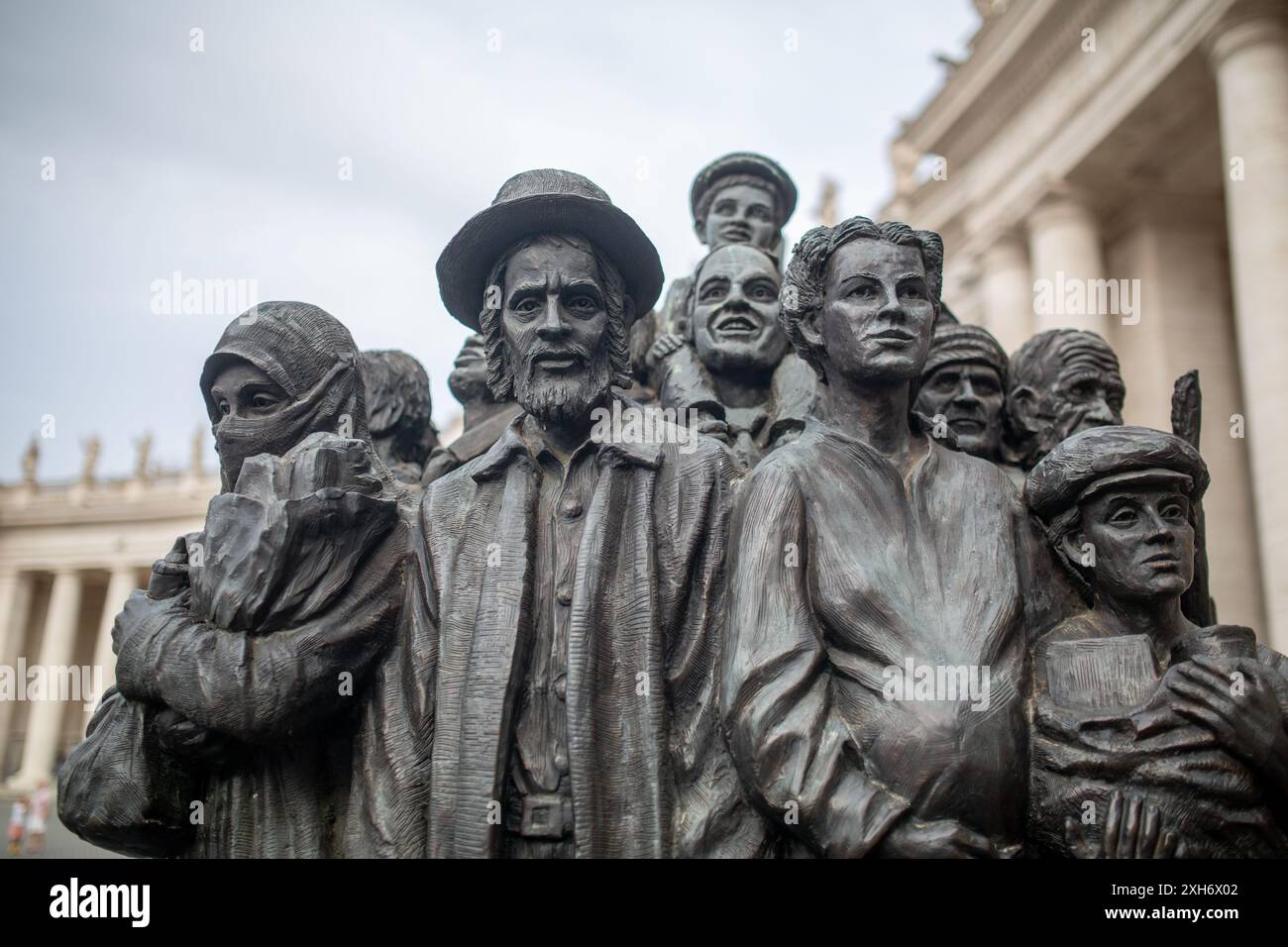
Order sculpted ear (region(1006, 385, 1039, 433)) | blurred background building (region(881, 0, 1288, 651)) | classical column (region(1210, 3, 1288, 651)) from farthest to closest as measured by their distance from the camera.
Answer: blurred background building (region(881, 0, 1288, 651)) < classical column (region(1210, 3, 1288, 651)) < sculpted ear (region(1006, 385, 1039, 433))

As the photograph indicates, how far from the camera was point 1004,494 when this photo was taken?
340cm

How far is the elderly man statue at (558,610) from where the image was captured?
9.85ft

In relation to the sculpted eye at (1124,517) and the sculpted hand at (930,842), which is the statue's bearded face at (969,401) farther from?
the sculpted hand at (930,842)

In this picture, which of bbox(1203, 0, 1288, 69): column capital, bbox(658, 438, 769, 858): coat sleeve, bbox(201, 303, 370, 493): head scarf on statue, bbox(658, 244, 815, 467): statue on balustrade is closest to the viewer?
bbox(658, 438, 769, 858): coat sleeve

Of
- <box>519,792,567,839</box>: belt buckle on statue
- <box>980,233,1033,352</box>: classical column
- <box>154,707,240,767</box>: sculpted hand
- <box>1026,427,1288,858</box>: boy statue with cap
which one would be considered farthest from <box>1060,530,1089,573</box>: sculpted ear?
<box>980,233,1033,352</box>: classical column

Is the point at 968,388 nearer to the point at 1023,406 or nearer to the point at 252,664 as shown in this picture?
the point at 1023,406

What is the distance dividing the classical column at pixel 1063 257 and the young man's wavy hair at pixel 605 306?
16242 mm

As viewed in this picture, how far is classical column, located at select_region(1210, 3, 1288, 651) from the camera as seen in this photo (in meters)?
12.9

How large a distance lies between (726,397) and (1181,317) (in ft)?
55.6

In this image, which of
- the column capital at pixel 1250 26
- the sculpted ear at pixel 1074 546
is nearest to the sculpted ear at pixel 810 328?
the sculpted ear at pixel 1074 546

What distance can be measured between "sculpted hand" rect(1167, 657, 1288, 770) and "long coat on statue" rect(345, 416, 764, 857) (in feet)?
4.29

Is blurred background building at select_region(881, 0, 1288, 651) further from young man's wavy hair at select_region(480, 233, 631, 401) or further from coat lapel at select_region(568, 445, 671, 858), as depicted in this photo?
coat lapel at select_region(568, 445, 671, 858)

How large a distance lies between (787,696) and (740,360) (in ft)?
7.54
